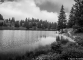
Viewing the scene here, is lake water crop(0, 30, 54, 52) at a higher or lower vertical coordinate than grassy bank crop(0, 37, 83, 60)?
lower

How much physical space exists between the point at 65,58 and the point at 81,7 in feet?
64.6

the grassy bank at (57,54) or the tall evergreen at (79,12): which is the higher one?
the tall evergreen at (79,12)

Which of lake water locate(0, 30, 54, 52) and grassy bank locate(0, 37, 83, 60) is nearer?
grassy bank locate(0, 37, 83, 60)

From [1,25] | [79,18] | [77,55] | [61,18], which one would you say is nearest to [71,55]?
[77,55]

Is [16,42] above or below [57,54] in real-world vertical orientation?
below

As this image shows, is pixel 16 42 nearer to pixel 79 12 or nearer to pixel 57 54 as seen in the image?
pixel 57 54

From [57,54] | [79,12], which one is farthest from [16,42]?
[79,12]

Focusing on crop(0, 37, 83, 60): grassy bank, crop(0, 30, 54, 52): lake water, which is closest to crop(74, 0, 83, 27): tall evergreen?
crop(0, 37, 83, 60): grassy bank

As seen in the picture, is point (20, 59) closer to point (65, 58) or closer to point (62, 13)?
point (65, 58)

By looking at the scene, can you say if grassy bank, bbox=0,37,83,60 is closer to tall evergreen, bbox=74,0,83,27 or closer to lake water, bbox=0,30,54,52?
lake water, bbox=0,30,54,52

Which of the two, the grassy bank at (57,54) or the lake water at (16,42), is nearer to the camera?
the grassy bank at (57,54)

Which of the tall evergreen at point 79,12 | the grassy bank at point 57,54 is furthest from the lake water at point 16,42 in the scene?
the tall evergreen at point 79,12

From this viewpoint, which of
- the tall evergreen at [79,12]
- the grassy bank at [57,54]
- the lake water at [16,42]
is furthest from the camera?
the tall evergreen at [79,12]

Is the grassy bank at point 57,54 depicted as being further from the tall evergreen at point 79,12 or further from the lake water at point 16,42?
the tall evergreen at point 79,12
